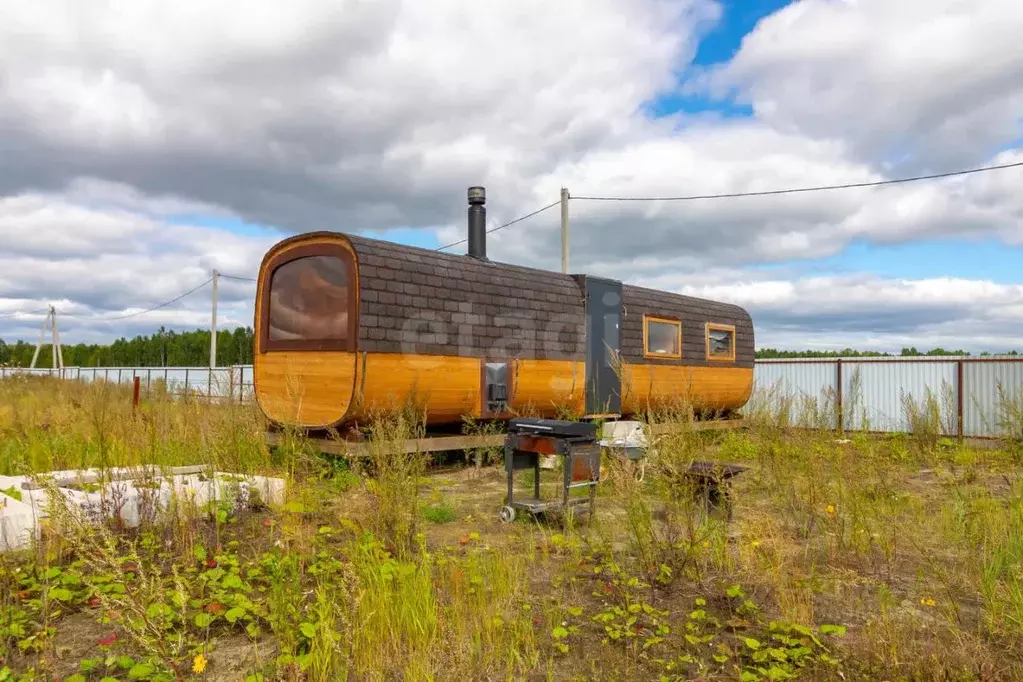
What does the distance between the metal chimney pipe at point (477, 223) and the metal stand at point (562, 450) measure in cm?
565

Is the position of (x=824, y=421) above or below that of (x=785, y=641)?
above

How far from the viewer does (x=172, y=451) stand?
25.8 feet

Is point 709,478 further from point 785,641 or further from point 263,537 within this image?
point 263,537

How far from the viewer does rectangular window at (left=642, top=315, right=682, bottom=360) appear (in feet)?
40.4

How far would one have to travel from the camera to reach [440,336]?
9016 millimetres

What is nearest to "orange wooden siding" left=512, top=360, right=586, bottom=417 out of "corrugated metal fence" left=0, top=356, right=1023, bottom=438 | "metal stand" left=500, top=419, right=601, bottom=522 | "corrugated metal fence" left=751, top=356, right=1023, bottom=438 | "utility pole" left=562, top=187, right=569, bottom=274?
"metal stand" left=500, top=419, right=601, bottom=522

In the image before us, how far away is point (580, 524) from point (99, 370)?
121ft

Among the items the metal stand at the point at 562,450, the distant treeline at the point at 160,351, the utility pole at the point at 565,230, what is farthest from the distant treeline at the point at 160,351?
the metal stand at the point at 562,450

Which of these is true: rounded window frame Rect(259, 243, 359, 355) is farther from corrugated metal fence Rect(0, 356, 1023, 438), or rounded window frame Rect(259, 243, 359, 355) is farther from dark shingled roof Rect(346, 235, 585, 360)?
corrugated metal fence Rect(0, 356, 1023, 438)

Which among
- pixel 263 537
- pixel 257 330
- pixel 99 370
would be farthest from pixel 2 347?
pixel 263 537

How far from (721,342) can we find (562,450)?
9252 mm

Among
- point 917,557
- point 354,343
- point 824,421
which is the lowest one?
point 917,557

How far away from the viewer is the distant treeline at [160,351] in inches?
2783

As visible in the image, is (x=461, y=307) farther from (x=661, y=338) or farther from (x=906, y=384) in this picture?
(x=906, y=384)
